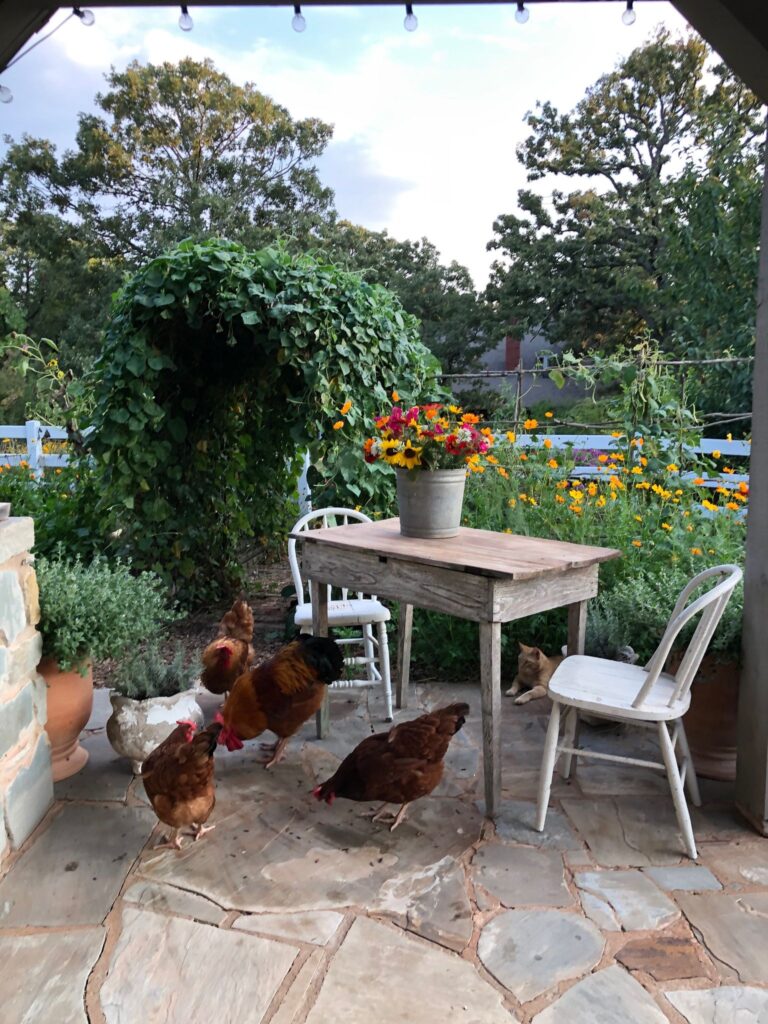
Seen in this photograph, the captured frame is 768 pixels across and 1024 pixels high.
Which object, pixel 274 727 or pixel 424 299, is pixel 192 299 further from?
pixel 424 299

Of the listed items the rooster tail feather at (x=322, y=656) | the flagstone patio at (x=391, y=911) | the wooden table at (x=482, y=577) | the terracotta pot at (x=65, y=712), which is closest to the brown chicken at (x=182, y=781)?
the flagstone patio at (x=391, y=911)

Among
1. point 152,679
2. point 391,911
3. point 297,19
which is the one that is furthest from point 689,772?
point 297,19

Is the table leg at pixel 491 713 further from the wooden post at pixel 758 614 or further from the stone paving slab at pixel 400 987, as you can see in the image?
the wooden post at pixel 758 614

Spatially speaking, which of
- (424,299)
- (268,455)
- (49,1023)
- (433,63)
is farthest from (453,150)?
(49,1023)

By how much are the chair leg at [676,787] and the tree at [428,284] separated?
12926 millimetres

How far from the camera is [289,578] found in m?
5.09

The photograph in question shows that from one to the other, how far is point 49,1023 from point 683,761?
6.08 feet

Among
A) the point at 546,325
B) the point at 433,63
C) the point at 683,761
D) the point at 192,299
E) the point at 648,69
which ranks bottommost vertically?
the point at 683,761

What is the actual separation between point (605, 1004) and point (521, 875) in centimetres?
47

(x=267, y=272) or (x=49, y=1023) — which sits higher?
(x=267, y=272)

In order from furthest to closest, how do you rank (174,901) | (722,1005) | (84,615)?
(84,615), (174,901), (722,1005)

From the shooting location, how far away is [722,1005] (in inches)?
61.5

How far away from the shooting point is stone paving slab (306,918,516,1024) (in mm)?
1540

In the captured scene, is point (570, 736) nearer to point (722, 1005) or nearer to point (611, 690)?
point (611, 690)
